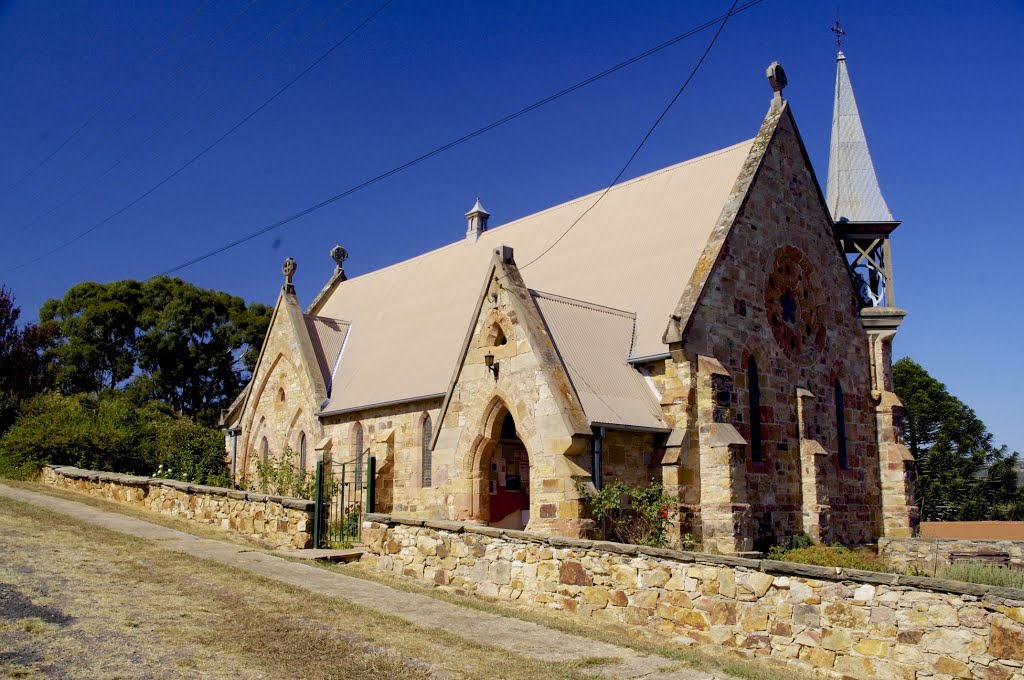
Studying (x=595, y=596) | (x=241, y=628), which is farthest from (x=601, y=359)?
(x=241, y=628)

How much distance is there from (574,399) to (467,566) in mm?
3768

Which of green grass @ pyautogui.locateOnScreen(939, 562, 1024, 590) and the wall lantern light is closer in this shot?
green grass @ pyautogui.locateOnScreen(939, 562, 1024, 590)

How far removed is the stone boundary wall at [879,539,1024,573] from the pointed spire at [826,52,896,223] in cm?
912

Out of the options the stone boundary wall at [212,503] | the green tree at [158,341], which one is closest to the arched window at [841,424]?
the stone boundary wall at [212,503]

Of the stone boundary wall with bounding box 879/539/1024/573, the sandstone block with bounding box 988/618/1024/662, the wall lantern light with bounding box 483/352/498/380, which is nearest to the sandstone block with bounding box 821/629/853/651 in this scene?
the sandstone block with bounding box 988/618/1024/662

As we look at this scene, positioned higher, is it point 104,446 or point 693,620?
point 104,446

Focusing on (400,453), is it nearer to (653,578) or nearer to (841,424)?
(841,424)

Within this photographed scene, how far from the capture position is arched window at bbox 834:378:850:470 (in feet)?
72.9

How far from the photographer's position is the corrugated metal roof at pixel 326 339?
27342 millimetres

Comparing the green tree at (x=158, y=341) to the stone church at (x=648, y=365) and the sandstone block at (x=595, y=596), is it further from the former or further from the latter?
the sandstone block at (x=595, y=596)

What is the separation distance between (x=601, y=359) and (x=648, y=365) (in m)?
1.34

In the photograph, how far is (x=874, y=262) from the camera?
24984 millimetres

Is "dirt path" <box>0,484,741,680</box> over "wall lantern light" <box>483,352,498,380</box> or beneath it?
beneath

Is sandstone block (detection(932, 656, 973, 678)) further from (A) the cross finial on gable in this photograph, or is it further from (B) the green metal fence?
(A) the cross finial on gable
